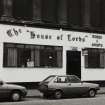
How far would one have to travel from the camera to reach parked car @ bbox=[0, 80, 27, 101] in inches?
732

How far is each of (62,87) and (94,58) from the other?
9.98 m

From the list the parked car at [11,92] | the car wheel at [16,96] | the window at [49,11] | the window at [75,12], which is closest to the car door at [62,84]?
the parked car at [11,92]

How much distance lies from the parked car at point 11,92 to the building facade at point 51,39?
5440 millimetres

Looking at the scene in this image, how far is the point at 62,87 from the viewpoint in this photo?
20.7 metres

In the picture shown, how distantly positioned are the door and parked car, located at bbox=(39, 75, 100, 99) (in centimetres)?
659

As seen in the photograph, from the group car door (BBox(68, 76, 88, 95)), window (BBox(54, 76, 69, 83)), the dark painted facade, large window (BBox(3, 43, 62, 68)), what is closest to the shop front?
large window (BBox(3, 43, 62, 68))

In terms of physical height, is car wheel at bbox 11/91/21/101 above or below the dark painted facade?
below

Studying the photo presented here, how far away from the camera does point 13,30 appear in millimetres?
25000

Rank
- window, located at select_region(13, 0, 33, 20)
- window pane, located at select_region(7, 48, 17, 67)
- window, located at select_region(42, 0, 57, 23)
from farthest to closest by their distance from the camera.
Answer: window, located at select_region(42, 0, 57, 23) → window, located at select_region(13, 0, 33, 20) → window pane, located at select_region(7, 48, 17, 67)

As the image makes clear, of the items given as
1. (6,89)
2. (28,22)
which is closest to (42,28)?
(28,22)

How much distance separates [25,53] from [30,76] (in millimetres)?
1893

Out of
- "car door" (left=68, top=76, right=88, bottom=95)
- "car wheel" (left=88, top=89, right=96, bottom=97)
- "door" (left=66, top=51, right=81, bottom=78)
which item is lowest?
"car wheel" (left=88, top=89, right=96, bottom=97)

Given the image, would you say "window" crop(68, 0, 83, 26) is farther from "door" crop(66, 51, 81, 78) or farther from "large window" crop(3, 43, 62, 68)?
"large window" crop(3, 43, 62, 68)

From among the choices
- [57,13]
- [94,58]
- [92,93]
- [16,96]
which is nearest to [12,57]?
[57,13]
